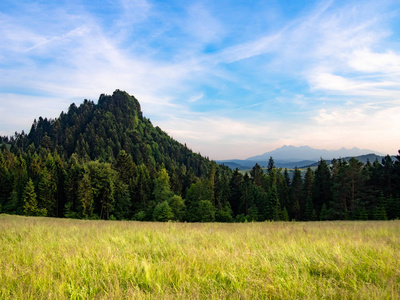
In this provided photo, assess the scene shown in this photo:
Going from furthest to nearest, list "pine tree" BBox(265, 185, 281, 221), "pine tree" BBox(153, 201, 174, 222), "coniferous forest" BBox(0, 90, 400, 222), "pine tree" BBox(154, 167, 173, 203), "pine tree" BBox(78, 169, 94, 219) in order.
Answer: "pine tree" BBox(154, 167, 173, 203) → "pine tree" BBox(265, 185, 281, 221) → "pine tree" BBox(78, 169, 94, 219) → "pine tree" BBox(153, 201, 174, 222) → "coniferous forest" BBox(0, 90, 400, 222)

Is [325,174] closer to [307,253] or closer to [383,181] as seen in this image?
[383,181]

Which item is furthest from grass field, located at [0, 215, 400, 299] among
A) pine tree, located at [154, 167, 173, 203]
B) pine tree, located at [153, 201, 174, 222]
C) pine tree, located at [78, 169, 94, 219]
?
pine tree, located at [154, 167, 173, 203]

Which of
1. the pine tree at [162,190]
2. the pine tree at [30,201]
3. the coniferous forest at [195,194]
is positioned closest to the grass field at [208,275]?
the coniferous forest at [195,194]

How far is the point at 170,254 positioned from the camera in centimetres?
542

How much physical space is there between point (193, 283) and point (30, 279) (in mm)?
2883

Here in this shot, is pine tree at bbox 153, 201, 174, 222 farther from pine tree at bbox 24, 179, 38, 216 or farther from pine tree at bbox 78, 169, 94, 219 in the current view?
pine tree at bbox 24, 179, 38, 216

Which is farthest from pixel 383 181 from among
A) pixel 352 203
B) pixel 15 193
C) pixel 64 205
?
pixel 15 193

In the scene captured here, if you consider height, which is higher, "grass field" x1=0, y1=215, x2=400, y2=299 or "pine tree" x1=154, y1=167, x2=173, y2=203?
"grass field" x1=0, y1=215, x2=400, y2=299

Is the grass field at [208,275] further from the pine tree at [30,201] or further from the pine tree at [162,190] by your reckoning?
the pine tree at [30,201]

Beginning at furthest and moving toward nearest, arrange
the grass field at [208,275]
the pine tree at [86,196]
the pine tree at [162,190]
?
the pine tree at [162,190]
the pine tree at [86,196]
the grass field at [208,275]

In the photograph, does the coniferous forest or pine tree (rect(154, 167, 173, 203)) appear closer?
the coniferous forest

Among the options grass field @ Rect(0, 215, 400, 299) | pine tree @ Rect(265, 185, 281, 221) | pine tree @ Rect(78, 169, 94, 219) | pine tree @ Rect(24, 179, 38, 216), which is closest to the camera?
grass field @ Rect(0, 215, 400, 299)

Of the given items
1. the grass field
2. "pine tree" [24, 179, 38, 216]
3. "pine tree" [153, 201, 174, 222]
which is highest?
the grass field

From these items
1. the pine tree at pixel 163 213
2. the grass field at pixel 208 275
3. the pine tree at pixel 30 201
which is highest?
the grass field at pixel 208 275
